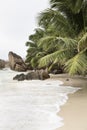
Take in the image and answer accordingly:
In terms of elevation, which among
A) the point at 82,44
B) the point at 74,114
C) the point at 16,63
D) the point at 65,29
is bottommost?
the point at 74,114

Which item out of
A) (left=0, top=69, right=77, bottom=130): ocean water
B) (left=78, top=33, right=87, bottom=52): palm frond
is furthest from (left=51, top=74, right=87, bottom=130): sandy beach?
(left=78, top=33, right=87, bottom=52): palm frond

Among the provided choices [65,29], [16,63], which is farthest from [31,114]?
[16,63]

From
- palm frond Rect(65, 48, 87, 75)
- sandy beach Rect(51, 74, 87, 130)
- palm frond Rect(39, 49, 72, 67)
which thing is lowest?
sandy beach Rect(51, 74, 87, 130)

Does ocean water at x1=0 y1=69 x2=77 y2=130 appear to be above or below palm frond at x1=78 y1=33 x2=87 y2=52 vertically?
below

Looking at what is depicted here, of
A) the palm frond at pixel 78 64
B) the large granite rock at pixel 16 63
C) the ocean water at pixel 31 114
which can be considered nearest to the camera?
the ocean water at pixel 31 114

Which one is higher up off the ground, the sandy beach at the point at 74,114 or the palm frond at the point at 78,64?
the palm frond at the point at 78,64

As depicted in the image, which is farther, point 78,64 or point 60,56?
point 60,56

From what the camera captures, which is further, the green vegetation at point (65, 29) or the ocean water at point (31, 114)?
the green vegetation at point (65, 29)

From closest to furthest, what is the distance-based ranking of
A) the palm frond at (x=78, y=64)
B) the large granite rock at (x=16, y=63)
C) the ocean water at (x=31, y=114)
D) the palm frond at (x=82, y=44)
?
the ocean water at (x=31, y=114) < the palm frond at (x=78, y=64) < the palm frond at (x=82, y=44) < the large granite rock at (x=16, y=63)

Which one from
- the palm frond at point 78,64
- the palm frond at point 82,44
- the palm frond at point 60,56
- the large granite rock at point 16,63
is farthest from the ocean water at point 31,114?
the large granite rock at point 16,63

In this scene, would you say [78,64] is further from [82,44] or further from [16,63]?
[16,63]

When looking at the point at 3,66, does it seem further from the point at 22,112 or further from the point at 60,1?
the point at 22,112

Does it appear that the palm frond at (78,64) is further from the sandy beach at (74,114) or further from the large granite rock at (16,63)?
the large granite rock at (16,63)

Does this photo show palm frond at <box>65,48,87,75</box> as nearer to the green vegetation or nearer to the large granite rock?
the green vegetation
